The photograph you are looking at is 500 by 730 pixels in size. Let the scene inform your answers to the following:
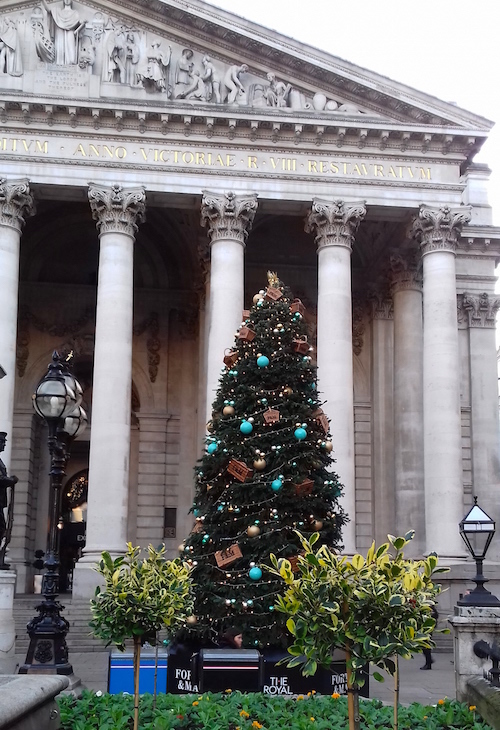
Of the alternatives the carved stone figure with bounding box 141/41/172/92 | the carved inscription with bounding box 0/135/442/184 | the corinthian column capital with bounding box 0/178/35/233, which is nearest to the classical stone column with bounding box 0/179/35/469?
the corinthian column capital with bounding box 0/178/35/233

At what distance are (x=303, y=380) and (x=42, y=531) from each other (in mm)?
23094

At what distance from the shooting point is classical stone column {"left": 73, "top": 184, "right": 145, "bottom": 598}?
26.8 meters

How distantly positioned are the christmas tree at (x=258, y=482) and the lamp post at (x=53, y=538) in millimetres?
2161

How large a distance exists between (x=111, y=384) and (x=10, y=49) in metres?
11.3

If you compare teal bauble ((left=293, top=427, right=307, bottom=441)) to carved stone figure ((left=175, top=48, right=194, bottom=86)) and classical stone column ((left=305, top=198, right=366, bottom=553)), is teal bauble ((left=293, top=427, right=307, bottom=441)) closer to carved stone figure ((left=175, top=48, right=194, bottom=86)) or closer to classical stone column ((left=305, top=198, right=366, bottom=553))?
classical stone column ((left=305, top=198, right=366, bottom=553))

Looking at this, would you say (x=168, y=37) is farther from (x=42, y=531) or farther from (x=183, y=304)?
(x=42, y=531)

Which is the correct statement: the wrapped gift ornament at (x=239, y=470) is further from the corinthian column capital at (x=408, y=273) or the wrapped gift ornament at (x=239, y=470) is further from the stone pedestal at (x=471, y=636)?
the corinthian column capital at (x=408, y=273)

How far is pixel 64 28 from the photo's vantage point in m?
29.5

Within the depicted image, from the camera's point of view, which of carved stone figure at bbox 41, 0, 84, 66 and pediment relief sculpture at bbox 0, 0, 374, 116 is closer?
pediment relief sculpture at bbox 0, 0, 374, 116

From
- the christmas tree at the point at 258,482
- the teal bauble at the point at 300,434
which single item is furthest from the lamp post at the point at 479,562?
the teal bauble at the point at 300,434

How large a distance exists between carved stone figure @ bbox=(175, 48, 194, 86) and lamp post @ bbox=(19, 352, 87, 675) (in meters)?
16.8

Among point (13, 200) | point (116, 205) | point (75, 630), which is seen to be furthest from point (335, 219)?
point (75, 630)

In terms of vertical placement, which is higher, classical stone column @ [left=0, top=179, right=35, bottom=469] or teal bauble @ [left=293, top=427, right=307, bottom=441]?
classical stone column @ [left=0, top=179, right=35, bottom=469]

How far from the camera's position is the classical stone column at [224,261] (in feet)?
92.0
